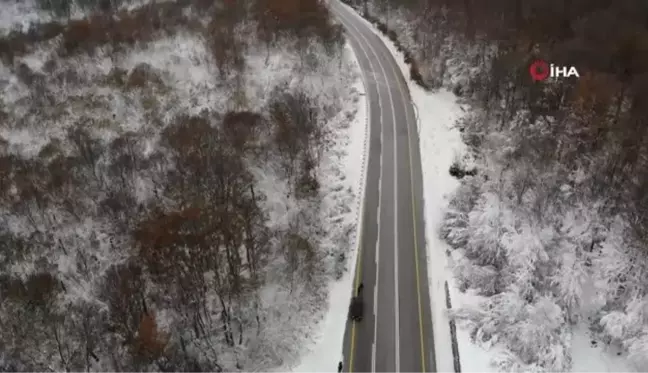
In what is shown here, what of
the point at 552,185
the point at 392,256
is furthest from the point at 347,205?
the point at 552,185

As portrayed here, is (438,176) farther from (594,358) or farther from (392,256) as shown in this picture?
(594,358)

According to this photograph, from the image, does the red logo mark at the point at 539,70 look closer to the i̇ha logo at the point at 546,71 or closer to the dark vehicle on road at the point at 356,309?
the i̇ha logo at the point at 546,71

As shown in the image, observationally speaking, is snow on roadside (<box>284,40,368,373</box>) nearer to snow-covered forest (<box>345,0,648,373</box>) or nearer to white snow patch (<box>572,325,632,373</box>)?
snow-covered forest (<box>345,0,648,373</box>)

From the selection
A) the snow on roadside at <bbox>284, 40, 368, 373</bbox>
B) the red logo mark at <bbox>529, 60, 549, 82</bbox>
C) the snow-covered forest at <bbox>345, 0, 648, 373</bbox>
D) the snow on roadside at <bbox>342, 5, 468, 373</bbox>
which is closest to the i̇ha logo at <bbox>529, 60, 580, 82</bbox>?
the red logo mark at <bbox>529, 60, 549, 82</bbox>

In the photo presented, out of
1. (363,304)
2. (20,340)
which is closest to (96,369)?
(20,340)

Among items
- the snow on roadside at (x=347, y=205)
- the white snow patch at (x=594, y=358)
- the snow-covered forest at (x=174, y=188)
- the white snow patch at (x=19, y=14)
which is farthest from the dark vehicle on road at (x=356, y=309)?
the white snow patch at (x=19, y=14)

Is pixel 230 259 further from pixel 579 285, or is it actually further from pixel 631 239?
pixel 631 239
